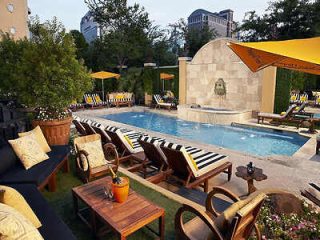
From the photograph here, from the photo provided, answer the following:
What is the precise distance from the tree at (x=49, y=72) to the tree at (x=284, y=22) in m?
22.6

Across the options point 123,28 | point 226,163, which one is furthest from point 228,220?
point 123,28

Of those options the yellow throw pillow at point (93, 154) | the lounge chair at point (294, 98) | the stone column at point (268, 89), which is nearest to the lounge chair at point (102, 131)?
the yellow throw pillow at point (93, 154)

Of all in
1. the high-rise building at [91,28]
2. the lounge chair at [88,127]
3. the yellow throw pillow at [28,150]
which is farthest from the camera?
the high-rise building at [91,28]

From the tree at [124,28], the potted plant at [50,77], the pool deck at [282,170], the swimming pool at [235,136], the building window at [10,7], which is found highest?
the building window at [10,7]

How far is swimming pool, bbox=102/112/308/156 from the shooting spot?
28.2ft

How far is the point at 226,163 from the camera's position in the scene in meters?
5.07

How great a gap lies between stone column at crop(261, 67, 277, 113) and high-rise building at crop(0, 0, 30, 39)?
24.1 metres

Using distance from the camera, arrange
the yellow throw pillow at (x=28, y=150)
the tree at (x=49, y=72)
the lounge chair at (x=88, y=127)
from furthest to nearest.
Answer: the lounge chair at (x=88, y=127) → the tree at (x=49, y=72) → the yellow throw pillow at (x=28, y=150)

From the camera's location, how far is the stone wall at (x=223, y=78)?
1325cm

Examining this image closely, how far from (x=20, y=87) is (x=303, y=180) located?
6.82 m

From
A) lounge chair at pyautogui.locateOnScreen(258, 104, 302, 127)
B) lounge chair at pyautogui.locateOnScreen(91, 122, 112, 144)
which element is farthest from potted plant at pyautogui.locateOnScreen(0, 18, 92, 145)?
lounge chair at pyautogui.locateOnScreen(258, 104, 302, 127)

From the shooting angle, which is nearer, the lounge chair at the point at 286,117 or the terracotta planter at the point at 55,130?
the terracotta planter at the point at 55,130

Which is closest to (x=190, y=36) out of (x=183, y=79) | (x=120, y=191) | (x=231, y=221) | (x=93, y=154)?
(x=183, y=79)

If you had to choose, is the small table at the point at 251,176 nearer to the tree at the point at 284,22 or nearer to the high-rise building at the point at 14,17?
the tree at the point at 284,22
